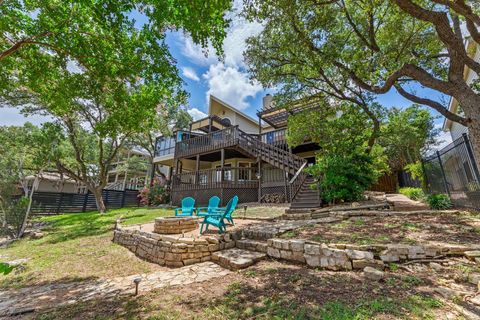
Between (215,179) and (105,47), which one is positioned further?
(215,179)

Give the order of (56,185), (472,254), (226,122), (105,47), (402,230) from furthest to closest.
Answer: (56,185), (226,122), (105,47), (402,230), (472,254)

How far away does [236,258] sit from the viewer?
14.3 feet

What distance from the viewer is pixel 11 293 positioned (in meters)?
4.10

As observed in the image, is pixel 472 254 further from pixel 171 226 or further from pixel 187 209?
pixel 187 209

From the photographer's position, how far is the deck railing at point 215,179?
498 inches

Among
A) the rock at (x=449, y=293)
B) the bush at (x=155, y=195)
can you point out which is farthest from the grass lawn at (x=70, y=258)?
the bush at (x=155, y=195)

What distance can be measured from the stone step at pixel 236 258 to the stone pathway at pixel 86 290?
0.47ft

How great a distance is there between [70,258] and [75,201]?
13249 mm

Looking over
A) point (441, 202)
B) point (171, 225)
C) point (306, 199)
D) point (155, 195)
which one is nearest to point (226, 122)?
point (155, 195)

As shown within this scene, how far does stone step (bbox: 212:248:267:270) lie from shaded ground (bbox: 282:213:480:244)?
93cm

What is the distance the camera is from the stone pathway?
3348mm

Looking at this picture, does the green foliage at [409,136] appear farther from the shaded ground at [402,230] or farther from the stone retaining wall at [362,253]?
the stone retaining wall at [362,253]

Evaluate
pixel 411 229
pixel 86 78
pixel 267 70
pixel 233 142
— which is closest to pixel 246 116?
pixel 233 142

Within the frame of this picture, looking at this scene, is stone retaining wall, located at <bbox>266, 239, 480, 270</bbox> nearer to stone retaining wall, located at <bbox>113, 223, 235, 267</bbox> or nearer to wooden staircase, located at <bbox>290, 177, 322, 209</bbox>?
stone retaining wall, located at <bbox>113, 223, 235, 267</bbox>
